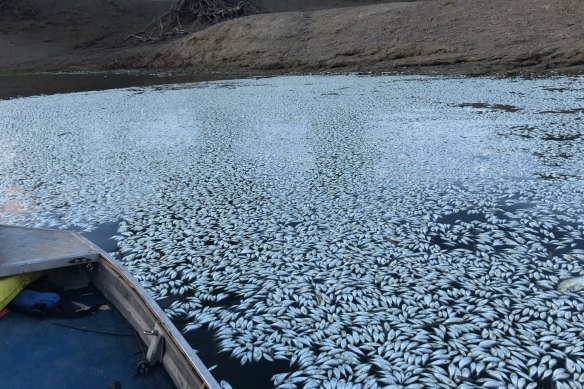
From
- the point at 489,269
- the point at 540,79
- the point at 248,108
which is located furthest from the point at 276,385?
the point at 540,79

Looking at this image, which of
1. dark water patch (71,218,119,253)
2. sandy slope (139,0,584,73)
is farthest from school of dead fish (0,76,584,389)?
sandy slope (139,0,584,73)

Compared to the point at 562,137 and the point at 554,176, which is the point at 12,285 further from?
the point at 562,137

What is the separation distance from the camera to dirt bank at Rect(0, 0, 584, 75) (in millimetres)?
17966

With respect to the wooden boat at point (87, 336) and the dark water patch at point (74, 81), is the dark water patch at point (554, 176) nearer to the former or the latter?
the wooden boat at point (87, 336)

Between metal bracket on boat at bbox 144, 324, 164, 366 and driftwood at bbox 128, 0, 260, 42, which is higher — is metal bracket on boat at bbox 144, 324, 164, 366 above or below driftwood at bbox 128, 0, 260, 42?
below

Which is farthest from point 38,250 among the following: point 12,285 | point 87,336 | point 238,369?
point 238,369

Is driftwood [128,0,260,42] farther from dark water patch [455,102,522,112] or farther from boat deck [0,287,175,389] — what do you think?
boat deck [0,287,175,389]

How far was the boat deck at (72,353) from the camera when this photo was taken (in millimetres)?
2811

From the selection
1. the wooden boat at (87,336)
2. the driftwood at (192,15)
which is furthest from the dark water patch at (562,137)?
the driftwood at (192,15)

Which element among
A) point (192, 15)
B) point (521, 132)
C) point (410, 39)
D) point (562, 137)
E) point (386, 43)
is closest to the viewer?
point (562, 137)

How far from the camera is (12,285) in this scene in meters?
3.41

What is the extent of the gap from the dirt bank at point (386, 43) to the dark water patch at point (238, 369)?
16651 millimetres

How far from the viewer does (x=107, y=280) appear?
142 inches

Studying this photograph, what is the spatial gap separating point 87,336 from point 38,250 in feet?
2.97
